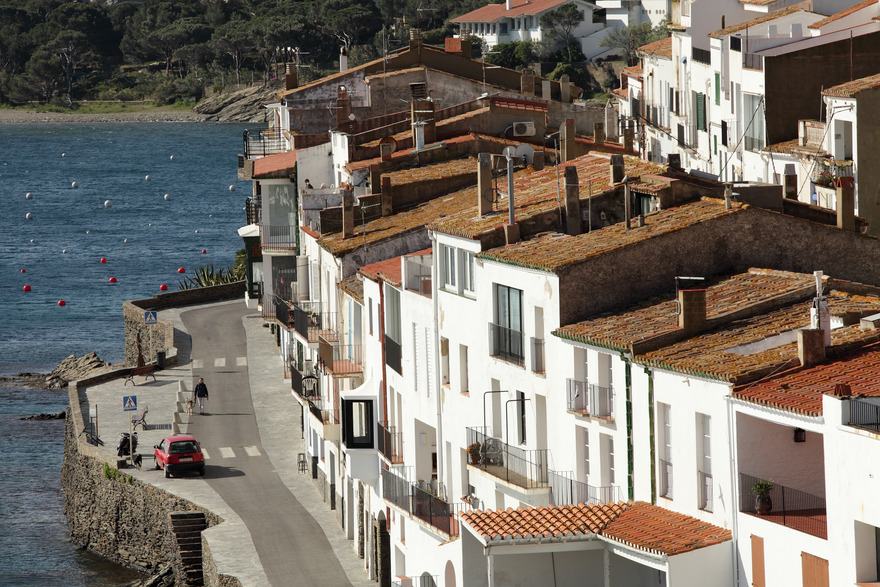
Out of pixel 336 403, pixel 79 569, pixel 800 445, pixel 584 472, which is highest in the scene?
pixel 800 445

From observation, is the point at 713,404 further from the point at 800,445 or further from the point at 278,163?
the point at 278,163

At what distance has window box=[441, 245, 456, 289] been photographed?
40125 millimetres

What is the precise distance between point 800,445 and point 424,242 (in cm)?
2296

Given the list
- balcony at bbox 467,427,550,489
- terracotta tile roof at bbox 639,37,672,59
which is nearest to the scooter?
balcony at bbox 467,427,550,489

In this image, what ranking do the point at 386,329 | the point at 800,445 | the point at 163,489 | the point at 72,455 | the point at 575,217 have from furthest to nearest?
the point at 72,455, the point at 163,489, the point at 386,329, the point at 575,217, the point at 800,445

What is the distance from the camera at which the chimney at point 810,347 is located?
28719 millimetres

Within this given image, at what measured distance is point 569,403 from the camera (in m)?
34.4

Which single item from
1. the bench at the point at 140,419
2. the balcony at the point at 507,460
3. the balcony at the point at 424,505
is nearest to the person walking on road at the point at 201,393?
the bench at the point at 140,419

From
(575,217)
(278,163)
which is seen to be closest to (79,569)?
(278,163)

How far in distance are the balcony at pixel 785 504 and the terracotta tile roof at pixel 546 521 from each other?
3116mm

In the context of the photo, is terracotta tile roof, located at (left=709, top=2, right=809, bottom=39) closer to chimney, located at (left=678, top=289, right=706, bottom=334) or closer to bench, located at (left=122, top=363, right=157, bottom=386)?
chimney, located at (left=678, top=289, right=706, bottom=334)

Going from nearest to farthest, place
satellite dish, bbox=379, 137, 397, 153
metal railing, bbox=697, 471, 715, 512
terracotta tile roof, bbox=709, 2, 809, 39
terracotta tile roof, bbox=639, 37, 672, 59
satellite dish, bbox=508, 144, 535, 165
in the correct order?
1. metal railing, bbox=697, 471, 715, 512
2. satellite dish, bbox=508, 144, 535, 165
3. terracotta tile roof, bbox=709, 2, 809, 39
4. satellite dish, bbox=379, 137, 397, 153
5. terracotta tile roof, bbox=639, 37, 672, 59

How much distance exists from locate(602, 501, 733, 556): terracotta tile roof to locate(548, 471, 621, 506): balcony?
1.47 meters

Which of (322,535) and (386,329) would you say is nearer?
(386,329)
